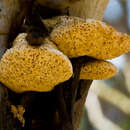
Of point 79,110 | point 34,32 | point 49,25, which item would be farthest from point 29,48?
point 79,110

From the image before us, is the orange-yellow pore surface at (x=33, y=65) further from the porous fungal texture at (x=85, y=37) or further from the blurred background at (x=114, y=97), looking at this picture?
the blurred background at (x=114, y=97)

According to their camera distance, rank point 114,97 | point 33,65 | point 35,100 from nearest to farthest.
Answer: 1. point 33,65
2. point 35,100
3. point 114,97

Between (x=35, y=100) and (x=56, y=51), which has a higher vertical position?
(x=56, y=51)

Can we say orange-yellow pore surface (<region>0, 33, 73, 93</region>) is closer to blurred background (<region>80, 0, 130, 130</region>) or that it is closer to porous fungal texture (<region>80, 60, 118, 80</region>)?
porous fungal texture (<region>80, 60, 118, 80</region>)

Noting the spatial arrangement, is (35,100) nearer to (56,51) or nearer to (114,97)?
(56,51)

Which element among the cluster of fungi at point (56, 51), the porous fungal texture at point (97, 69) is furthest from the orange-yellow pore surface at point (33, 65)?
the porous fungal texture at point (97, 69)

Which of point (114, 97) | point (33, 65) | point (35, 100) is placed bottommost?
point (114, 97)

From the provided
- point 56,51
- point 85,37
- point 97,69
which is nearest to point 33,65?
point 56,51

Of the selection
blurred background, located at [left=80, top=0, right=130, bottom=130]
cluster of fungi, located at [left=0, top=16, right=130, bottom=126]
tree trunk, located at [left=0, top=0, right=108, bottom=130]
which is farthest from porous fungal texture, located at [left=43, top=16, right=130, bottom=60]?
blurred background, located at [left=80, top=0, right=130, bottom=130]
